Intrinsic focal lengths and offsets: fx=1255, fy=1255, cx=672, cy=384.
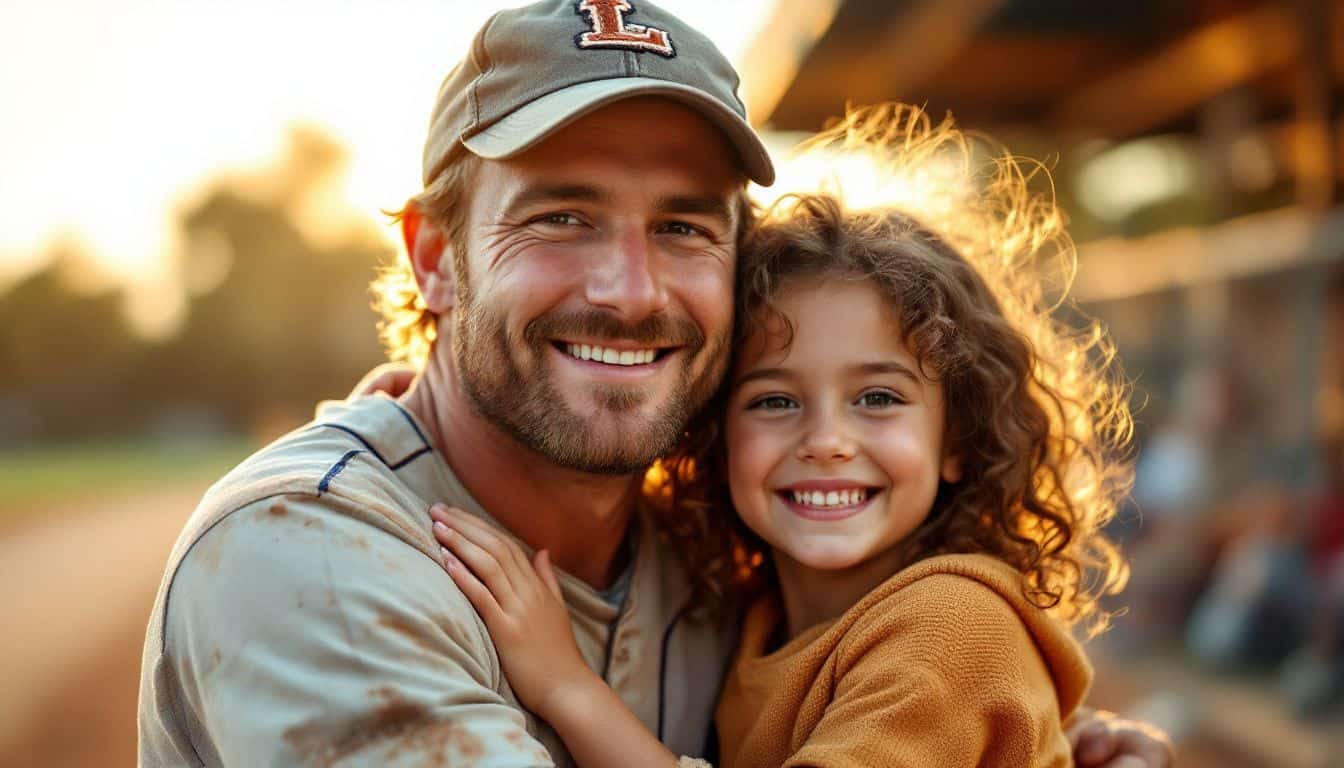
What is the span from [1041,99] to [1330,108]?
3393 millimetres

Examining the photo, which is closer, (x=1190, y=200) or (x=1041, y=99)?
(x=1041, y=99)

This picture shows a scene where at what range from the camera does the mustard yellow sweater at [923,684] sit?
198 cm

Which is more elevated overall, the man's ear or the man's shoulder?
the man's ear

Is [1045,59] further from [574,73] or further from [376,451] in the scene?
[376,451]

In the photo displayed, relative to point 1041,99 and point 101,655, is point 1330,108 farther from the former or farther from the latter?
point 101,655

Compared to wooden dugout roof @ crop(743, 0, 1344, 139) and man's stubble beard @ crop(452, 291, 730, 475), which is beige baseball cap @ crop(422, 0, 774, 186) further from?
wooden dugout roof @ crop(743, 0, 1344, 139)

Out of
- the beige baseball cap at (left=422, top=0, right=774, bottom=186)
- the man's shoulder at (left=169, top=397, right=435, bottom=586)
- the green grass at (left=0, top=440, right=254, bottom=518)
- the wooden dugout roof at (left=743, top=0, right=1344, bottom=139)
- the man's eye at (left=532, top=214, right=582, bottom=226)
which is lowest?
the green grass at (left=0, top=440, right=254, bottom=518)

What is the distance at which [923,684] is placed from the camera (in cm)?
200

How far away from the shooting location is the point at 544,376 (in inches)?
88.3

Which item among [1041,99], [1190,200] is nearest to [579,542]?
[1041,99]

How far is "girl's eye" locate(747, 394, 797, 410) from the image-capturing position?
8.18ft

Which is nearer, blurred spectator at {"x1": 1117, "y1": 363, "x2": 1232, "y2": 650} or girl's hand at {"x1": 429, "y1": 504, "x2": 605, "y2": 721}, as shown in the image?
girl's hand at {"x1": 429, "y1": 504, "x2": 605, "y2": 721}

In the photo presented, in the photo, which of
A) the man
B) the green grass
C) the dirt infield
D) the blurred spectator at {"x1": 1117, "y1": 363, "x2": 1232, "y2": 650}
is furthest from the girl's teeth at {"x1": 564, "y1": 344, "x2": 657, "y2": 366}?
the green grass

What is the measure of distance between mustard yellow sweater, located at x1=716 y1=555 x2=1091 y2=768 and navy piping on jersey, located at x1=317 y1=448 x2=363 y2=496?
843 millimetres
